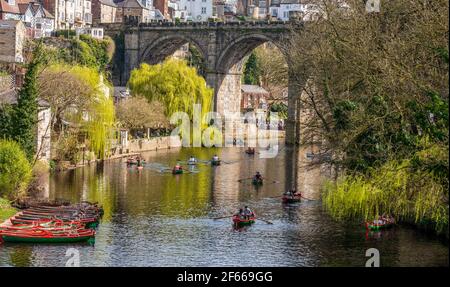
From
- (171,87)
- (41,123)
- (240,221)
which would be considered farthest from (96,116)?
(240,221)

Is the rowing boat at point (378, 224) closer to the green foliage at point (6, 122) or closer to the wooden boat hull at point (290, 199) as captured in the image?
the wooden boat hull at point (290, 199)

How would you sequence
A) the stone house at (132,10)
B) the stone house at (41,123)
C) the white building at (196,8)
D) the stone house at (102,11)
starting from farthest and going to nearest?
Answer: the white building at (196,8) < the stone house at (132,10) < the stone house at (102,11) < the stone house at (41,123)

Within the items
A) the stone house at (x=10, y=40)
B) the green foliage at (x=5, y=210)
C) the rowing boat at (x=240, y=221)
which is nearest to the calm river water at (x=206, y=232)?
the rowing boat at (x=240, y=221)

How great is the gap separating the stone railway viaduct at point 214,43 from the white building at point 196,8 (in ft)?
112

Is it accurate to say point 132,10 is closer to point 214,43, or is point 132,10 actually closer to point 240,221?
point 214,43

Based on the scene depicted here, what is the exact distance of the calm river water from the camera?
3397cm

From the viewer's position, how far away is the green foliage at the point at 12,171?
4356cm

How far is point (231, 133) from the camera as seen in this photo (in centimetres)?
9500

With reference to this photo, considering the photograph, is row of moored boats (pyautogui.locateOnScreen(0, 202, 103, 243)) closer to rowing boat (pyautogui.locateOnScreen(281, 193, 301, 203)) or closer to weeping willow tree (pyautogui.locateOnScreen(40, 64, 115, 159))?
rowing boat (pyautogui.locateOnScreen(281, 193, 301, 203))

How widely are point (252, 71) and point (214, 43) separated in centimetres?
2674

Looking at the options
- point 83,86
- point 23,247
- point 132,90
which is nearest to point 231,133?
point 132,90

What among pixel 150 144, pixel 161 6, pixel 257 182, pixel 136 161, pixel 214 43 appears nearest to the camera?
pixel 257 182

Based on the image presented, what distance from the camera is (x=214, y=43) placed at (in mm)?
99750
